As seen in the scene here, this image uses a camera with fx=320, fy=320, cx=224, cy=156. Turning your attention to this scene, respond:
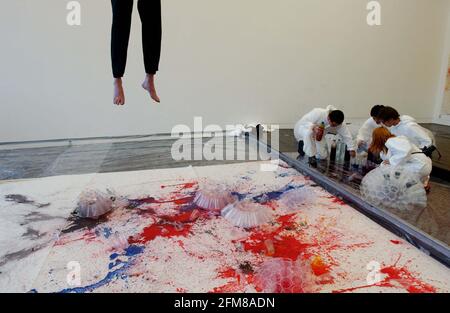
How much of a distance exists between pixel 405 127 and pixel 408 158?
0.44 m

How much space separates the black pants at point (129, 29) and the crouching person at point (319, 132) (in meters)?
1.69

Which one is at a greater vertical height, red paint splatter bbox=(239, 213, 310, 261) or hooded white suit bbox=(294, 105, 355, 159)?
hooded white suit bbox=(294, 105, 355, 159)

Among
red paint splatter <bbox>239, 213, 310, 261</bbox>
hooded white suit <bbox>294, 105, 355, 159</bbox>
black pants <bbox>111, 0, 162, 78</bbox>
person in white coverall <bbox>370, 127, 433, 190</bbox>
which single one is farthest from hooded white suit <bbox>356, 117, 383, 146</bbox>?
black pants <bbox>111, 0, 162, 78</bbox>

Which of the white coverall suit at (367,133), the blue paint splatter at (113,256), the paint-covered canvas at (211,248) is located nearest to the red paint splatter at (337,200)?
the paint-covered canvas at (211,248)

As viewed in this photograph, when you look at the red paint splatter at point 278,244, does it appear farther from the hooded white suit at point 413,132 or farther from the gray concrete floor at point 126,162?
the hooded white suit at point 413,132

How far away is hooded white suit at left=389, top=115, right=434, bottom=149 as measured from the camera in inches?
99.3

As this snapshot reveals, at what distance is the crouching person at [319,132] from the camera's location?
2.98 metres

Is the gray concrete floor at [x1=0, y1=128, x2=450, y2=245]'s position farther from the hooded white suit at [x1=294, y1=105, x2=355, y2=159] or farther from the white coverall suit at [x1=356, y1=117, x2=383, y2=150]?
the white coverall suit at [x1=356, y1=117, x2=383, y2=150]

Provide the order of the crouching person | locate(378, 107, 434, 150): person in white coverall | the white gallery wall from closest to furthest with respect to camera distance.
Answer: locate(378, 107, 434, 150): person in white coverall < the crouching person < the white gallery wall

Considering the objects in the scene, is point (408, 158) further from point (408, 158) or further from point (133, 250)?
point (133, 250)

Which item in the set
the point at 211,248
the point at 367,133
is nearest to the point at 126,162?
the point at 211,248

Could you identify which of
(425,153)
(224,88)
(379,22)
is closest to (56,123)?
(224,88)

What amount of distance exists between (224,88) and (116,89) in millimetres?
2694

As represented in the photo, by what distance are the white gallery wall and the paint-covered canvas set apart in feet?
5.96
